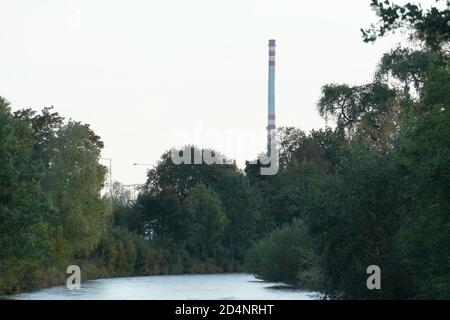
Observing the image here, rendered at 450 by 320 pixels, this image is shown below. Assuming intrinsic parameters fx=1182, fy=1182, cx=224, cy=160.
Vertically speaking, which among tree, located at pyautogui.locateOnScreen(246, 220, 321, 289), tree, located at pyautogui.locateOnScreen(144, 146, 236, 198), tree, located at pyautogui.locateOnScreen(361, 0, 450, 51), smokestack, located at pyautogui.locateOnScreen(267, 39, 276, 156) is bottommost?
tree, located at pyautogui.locateOnScreen(246, 220, 321, 289)

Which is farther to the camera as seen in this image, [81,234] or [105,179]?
Result: [105,179]

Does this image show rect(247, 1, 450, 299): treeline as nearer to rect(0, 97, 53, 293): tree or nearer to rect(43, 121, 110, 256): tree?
rect(0, 97, 53, 293): tree

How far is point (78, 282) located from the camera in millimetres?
79312

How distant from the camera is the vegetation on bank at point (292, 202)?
122 feet

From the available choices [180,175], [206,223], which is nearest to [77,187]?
[206,223]

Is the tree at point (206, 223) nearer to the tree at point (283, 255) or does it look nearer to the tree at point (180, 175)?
the tree at point (180, 175)

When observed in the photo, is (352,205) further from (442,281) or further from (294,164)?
(294,164)

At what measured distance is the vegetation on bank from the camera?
37.2 metres

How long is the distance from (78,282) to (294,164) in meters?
31.0

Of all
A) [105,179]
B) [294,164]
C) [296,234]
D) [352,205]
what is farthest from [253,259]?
[352,205]

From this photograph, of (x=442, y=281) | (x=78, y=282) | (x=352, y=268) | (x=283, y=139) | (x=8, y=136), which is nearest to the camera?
(x=442, y=281)

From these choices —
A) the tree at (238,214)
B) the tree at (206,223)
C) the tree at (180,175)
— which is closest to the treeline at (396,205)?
the tree at (206,223)

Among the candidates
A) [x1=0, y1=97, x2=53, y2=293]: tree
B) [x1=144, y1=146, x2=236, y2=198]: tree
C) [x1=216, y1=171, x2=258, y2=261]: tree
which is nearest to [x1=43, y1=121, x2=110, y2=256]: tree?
[x1=0, y1=97, x2=53, y2=293]: tree

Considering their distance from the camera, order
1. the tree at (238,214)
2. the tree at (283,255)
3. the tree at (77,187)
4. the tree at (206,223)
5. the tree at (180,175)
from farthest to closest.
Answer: the tree at (180,175)
the tree at (238,214)
the tree at (206,223)
the tree at (77,187)
the tree at (283,255)
